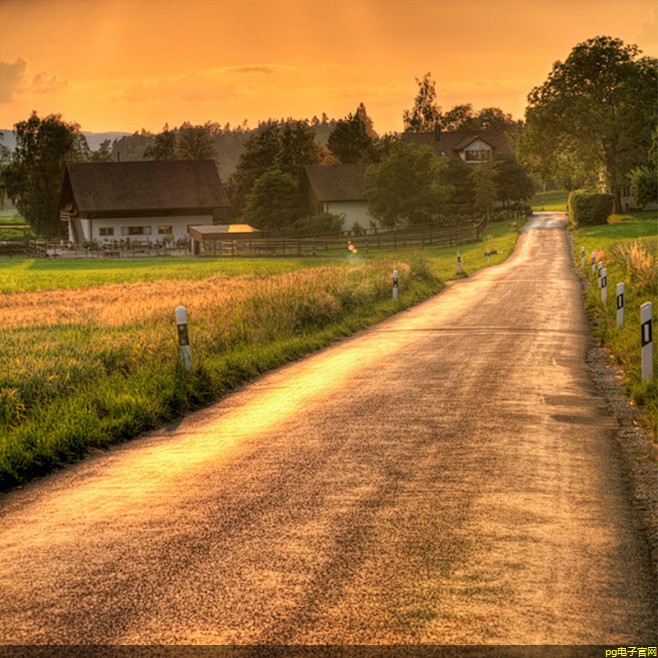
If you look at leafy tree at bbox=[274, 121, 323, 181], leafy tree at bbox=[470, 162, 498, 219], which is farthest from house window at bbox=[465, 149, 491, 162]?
leafy tree at bbox=[470, 162, 498, 219]

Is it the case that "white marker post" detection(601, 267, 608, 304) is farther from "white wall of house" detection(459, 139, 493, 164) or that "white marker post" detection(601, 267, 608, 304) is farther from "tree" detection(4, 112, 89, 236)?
"white wall of house" detection(459, 139, 493, 164)

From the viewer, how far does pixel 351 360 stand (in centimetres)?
1551

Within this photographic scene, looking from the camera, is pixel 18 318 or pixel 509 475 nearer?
pixel 509 475

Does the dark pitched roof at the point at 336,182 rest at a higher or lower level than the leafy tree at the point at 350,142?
lower

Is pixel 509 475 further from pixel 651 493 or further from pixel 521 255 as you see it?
pixel 521 255

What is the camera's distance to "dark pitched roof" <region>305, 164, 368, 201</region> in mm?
85331

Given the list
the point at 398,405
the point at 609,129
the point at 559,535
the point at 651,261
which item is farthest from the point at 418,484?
the point at 609,129

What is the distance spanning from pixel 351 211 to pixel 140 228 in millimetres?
20160

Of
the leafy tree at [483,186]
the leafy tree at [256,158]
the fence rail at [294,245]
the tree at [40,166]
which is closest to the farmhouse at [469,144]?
the leafy tree at [256,158]

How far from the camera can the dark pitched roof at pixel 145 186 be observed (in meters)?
80.2

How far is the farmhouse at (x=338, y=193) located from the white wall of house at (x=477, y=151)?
20609 mm

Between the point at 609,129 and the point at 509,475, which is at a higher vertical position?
the point at 609,129

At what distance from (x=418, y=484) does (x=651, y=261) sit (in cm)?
2027

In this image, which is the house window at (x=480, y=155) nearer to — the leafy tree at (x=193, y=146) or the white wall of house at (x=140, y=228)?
the leafy tree at (x=193, y=146)
